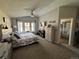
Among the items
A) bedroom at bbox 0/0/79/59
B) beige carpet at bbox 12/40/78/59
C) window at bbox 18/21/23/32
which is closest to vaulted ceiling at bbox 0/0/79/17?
bedroom at bbox 0/0/79/59

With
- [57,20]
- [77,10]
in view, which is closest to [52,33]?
[57,20]

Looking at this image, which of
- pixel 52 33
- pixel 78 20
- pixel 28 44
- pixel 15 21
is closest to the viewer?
pixel 28 44

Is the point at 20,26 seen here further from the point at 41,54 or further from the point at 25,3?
the point at 41,54

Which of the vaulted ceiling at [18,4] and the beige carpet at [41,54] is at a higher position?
the vaulted ceiling at [18,4]

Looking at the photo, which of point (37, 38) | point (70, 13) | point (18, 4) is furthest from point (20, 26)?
point (70, 13)

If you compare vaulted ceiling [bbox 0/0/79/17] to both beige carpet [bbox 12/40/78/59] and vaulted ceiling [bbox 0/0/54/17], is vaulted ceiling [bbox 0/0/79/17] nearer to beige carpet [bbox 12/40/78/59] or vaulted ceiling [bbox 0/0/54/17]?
vaulted ceiling [bbox 0/0/54/17]

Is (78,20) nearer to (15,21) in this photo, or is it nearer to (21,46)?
(21,46)

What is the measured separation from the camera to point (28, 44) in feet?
13.4

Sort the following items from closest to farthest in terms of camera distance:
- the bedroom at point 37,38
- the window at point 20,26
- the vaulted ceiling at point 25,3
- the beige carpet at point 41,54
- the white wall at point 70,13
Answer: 1. the beige carpet at point 41,54
2. the bedroom at point 37,38
3. the vaulted ceiling at point 25,3
4. the white wall at point 70,13
5. the window at point 20,26

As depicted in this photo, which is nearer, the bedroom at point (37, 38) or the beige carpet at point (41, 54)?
the beige carpet at point (41, 54)

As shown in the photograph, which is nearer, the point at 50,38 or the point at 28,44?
the point at 28,44

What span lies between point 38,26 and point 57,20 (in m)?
5.07

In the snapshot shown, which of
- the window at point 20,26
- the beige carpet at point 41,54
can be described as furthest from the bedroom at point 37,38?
the window at point 20,26

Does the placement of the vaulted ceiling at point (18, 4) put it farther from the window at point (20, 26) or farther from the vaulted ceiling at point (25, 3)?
the window at point (20, 26)
